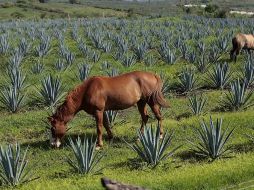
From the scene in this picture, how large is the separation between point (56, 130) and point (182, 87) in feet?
20.5

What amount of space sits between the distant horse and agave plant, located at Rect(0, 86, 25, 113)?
11.0 meters

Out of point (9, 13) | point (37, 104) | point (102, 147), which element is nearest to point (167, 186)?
point (102, 147)

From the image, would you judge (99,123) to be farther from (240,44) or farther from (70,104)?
(240,44)

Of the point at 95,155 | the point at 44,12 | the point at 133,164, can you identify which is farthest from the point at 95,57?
the point at 44,12

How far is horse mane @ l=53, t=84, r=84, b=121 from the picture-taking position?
10609 millimetres

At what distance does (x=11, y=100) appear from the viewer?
540 inches

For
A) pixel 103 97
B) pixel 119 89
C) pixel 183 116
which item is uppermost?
pixel 119 89

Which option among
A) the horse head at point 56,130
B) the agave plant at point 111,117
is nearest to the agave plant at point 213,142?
the horse head at point 56,130

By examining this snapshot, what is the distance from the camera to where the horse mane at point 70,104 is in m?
10.6

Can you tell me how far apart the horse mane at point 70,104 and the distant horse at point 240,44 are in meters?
12.4

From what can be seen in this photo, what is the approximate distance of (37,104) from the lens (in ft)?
47.9

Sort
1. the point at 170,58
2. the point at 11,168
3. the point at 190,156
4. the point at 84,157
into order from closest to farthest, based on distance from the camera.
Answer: the point at 11,168, the point at 84,157, the point at 190,156, the point at 170,58

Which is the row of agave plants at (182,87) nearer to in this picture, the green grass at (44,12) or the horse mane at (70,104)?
the horse mane at (70,104)

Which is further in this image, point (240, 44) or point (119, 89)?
point (240, 44)
